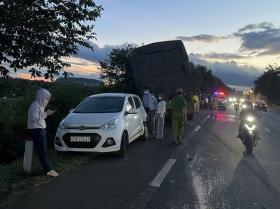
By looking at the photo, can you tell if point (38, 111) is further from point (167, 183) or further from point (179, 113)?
point (179, 113)

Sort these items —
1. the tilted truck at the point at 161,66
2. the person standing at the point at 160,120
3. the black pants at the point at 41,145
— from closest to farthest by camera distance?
the black pants at the point at 41,145, the person standing at the point at 160,120, the tilted truck at the point at 161,66

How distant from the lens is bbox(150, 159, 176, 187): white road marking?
9172mm

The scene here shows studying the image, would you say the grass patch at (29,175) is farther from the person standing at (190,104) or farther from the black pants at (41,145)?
the person standing at (190,104)

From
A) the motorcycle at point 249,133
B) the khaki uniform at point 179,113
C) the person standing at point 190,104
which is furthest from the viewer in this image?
the person standing at point 190,104

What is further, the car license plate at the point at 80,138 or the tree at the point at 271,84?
the tree at the point at 271,84

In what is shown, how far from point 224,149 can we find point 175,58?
8.50m

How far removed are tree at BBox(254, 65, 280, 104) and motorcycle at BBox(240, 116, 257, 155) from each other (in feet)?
340

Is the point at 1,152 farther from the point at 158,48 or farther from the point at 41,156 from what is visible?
the point at 158,48

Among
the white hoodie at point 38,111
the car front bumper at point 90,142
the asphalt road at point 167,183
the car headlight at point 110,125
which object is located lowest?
the asphalt road at point 167,183

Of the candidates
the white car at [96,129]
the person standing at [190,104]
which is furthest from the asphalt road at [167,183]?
the person standing at [190,104]

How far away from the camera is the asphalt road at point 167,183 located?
765 centimetres

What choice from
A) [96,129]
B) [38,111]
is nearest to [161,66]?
[96,129]

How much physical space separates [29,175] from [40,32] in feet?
10.3

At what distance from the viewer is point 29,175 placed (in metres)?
9.69
